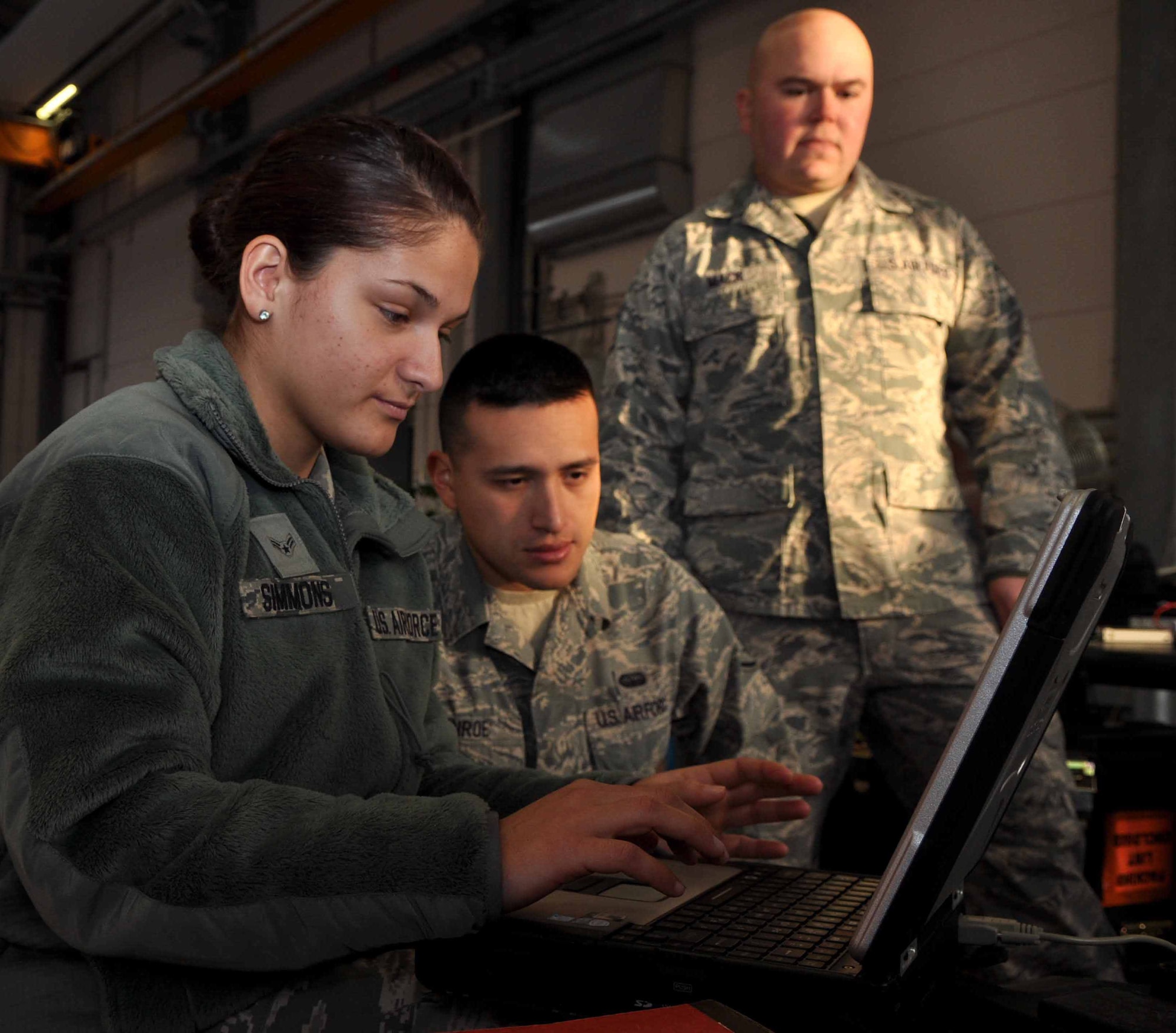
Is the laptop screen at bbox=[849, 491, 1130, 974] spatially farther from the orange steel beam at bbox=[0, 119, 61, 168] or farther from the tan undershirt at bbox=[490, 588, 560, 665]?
the orange steel beam at bbox=[0, 119, 61, 168]

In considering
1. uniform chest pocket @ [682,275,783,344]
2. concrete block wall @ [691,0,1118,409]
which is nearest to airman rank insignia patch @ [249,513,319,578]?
uniform chest pocket @ [682,275,783,344]

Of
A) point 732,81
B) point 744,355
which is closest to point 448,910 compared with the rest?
point 744,355

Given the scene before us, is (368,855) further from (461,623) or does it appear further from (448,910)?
(461,623)

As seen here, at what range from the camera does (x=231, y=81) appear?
6.99 m

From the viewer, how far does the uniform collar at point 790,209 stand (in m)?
1.94

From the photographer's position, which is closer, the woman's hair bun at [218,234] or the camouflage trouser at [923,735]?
the woman's hair bun at [218,234]

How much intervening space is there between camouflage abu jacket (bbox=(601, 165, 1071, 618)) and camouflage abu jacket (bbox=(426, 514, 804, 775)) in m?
0.31

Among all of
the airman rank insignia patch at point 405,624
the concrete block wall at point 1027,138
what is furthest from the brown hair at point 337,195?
the concrete block wall at point 1027,138

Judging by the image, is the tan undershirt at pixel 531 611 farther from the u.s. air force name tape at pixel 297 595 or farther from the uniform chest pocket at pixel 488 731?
the u.s. air force name tape at pixel 297 595

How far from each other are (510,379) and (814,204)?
29.6 inches

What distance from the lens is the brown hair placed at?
87cm

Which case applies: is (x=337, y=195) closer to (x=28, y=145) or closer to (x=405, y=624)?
(x=405, y=624)

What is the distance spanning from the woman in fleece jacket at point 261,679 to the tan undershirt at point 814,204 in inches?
44.9

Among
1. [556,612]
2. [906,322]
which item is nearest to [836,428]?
[906,322]
